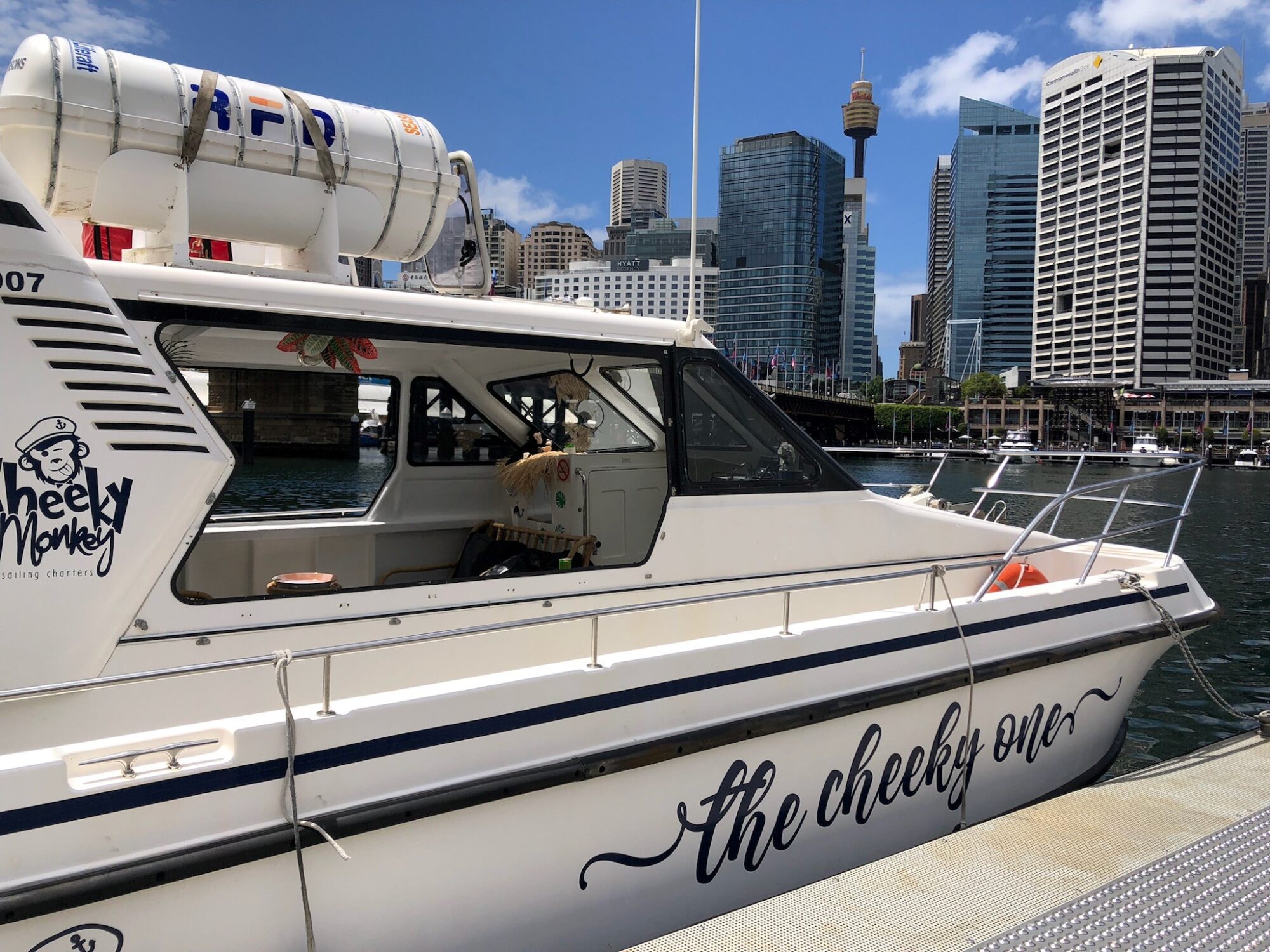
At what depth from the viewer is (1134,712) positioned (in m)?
8.00

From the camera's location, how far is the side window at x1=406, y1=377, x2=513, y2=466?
5.11m

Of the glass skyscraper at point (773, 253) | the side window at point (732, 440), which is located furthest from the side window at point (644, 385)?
the glass skyscraper at point (773, 253)

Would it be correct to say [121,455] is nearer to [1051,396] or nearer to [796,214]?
[1051,396]

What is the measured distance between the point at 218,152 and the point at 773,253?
164 meters

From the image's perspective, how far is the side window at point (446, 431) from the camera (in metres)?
5.11

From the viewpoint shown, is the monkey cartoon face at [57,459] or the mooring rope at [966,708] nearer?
the monkey cartoon face at [57,459]

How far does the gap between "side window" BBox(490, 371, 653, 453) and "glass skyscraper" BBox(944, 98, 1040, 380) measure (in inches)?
7363

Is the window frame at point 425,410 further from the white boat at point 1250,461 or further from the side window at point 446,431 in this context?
the white boat at point 1250,461

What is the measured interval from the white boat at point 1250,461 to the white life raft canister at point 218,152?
283 feet

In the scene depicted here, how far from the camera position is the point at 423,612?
3.51 metres

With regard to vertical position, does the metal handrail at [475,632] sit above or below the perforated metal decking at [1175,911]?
above

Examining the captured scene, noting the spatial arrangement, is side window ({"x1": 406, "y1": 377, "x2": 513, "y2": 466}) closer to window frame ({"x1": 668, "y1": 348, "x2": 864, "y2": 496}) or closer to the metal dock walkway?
window frame ({"x1": 668, "y1": 348, "x2": 864, "y2": 496})

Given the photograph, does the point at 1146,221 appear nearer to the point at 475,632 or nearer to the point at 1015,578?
the point at 1015,578

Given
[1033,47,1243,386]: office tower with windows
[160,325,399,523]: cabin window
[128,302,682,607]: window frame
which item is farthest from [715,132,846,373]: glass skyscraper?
[128,302,682,607]: window frame
